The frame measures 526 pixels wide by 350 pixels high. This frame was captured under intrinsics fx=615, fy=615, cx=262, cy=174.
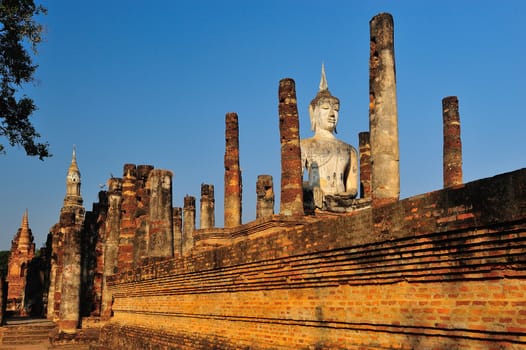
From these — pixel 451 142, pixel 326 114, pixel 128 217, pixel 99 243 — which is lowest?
pixel 99 243

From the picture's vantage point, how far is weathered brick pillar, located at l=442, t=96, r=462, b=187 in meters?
16.2

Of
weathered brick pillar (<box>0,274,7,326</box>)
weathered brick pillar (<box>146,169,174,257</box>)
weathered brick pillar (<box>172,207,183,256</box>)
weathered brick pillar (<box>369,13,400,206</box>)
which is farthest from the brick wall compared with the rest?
weathered brick pillar (<box>172,207,183,256</box>)

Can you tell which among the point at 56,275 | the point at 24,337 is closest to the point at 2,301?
the point at 24,337

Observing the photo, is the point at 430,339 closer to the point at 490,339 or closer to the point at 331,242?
the point at 490,339

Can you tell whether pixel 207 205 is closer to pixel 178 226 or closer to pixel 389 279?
pixel 178 226

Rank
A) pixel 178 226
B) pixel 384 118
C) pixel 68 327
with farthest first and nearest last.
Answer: pixel 178 226
pixel 68 327
pixel 384 118

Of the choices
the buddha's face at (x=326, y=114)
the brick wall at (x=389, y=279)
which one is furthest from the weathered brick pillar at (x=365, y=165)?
the brick wall at (x=389, y=279)

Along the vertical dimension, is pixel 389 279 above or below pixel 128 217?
below

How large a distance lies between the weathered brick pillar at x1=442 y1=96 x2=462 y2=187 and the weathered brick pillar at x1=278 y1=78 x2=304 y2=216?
13.0ft

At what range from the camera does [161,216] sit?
57.7 feet

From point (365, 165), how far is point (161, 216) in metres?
7.36

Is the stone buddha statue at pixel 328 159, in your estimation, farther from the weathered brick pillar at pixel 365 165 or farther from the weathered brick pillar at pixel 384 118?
the weathered brick pillar at pixel 384 118

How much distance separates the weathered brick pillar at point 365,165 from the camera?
20.7 meters

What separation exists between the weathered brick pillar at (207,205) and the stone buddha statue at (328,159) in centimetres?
694
